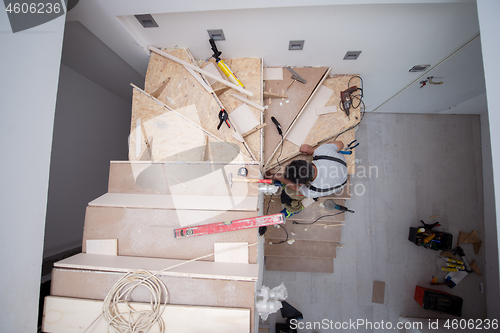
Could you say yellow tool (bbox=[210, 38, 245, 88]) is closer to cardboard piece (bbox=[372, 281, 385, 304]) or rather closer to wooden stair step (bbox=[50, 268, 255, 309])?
wooden stair step (bbox=[50, 268, 255, 309])

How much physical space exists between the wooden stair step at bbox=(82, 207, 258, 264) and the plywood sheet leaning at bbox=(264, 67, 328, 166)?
150 centimetres

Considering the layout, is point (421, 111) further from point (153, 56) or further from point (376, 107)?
point (153, 56)

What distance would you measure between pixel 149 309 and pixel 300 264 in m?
2.60

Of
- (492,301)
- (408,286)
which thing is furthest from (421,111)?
(492,301)

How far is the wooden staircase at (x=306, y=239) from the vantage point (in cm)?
327

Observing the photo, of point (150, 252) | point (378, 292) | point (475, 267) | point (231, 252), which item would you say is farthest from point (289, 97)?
point (475, 267)

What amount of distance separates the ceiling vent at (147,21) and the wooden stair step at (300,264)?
3688 mm

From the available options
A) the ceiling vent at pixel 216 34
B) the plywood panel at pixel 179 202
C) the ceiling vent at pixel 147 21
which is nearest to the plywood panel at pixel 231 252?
the plywood panel at pixel 179 202

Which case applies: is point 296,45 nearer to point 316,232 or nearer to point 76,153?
point 316,232

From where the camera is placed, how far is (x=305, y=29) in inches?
92.4

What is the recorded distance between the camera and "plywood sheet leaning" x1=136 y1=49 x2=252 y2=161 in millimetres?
2738

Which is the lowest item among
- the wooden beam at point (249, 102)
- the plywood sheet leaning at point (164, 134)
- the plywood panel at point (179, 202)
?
the plywood panel at point (179, 202)

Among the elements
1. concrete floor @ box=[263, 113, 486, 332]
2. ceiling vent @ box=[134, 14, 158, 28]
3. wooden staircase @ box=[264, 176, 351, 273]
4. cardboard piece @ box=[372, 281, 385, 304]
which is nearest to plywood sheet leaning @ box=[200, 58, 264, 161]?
ceiling vent @ box=[134, 14, 158, 28]

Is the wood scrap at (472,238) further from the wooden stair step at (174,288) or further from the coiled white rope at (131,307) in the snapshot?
the coiled white rope at (131,307)
